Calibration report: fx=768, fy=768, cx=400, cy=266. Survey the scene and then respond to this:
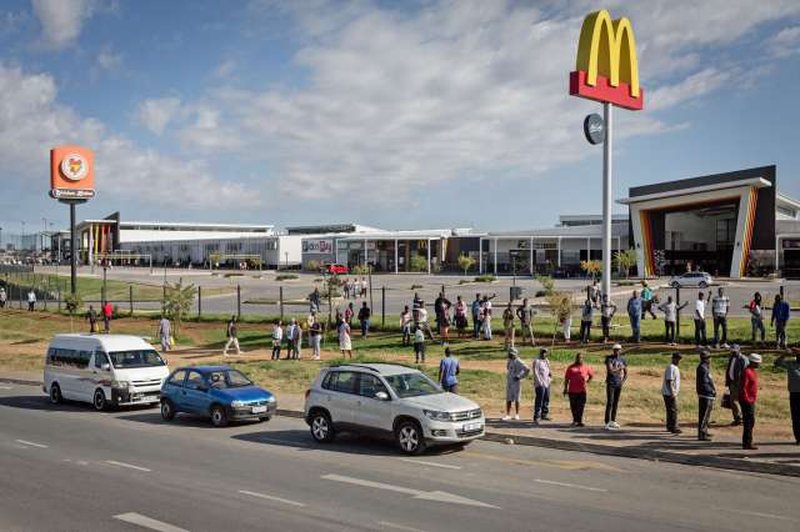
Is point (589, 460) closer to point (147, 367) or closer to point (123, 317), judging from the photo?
point (147, 367)

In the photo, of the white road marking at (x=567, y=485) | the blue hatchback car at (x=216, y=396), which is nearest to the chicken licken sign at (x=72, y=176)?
the blue hatchback car at (x=216, y=396)

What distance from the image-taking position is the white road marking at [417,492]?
418 inches

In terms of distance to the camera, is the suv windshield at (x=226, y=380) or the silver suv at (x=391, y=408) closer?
the silver suv at (x=391, y=408)

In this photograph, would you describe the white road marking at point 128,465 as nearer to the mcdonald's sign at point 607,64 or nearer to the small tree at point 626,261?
the mcdonald's sign at point 607,64

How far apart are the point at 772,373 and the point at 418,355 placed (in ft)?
35.0

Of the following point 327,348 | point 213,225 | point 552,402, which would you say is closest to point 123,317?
point 327,348

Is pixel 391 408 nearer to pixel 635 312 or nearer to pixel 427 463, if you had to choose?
pixel 427 463

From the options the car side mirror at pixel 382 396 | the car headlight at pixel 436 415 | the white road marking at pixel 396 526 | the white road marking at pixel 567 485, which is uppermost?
the car side mirror at pixel 382 396

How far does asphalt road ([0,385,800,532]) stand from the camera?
9594 millimetres

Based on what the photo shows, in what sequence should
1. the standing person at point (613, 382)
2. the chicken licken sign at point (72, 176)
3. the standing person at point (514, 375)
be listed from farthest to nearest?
the chicken licken sign at point (72, 176) < the standing person at point (514, 375) < the standing person at point (613, 382)

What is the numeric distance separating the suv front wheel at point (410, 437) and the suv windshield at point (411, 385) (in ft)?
2.01

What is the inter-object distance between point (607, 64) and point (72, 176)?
4780 centimetres

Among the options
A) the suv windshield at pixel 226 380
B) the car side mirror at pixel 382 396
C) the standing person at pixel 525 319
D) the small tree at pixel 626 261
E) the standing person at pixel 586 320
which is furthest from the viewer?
the small tree at pixel 626 261

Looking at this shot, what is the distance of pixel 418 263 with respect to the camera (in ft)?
300
